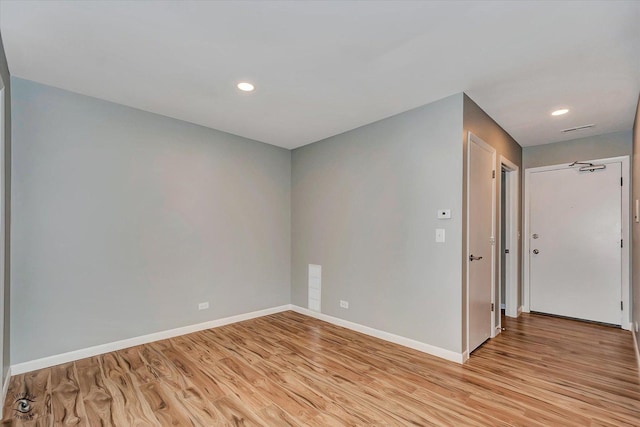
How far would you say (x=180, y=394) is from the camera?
2.29 m

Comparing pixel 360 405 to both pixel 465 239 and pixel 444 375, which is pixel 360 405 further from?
pixel 465 239

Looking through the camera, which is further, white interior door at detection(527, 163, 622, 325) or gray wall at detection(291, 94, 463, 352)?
white interior door at detection(527, 163, 622, 325)

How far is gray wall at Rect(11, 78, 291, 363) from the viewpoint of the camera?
2.62 meters

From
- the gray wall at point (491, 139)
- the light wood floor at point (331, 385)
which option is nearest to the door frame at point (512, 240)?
the gray wall at point (491, 139)

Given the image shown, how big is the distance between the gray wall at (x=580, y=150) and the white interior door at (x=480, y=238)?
5.11 ft

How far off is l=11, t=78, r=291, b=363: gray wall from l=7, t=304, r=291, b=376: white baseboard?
0.19 ft

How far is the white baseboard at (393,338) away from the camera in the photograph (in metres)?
2.87

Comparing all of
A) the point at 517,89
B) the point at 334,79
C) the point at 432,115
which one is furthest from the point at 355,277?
the point at 517,89

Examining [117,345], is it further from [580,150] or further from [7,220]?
[580,150]

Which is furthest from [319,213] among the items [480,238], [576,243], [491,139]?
[576,243]

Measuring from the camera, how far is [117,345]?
306cm

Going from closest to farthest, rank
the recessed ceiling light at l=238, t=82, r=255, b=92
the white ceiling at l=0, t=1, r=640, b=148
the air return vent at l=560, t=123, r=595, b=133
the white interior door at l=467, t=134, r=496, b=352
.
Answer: the white ceiling at l=0, t=1, r=640, b=148, the recessed ceiling light at l=238, t=82, r=255, b=92, the white interior door at l=467, t=134, r=496, b=352, the air return vent at l=560, t=123, r=595, b=133

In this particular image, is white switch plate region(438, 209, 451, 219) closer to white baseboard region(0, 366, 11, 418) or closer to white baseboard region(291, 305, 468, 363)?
white baseboard region(291, 305, 468, 363)

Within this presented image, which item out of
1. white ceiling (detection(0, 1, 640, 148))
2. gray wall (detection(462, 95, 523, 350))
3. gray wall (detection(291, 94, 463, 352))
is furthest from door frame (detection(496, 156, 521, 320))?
gray wall (detection(291, 94, 463, 352))
